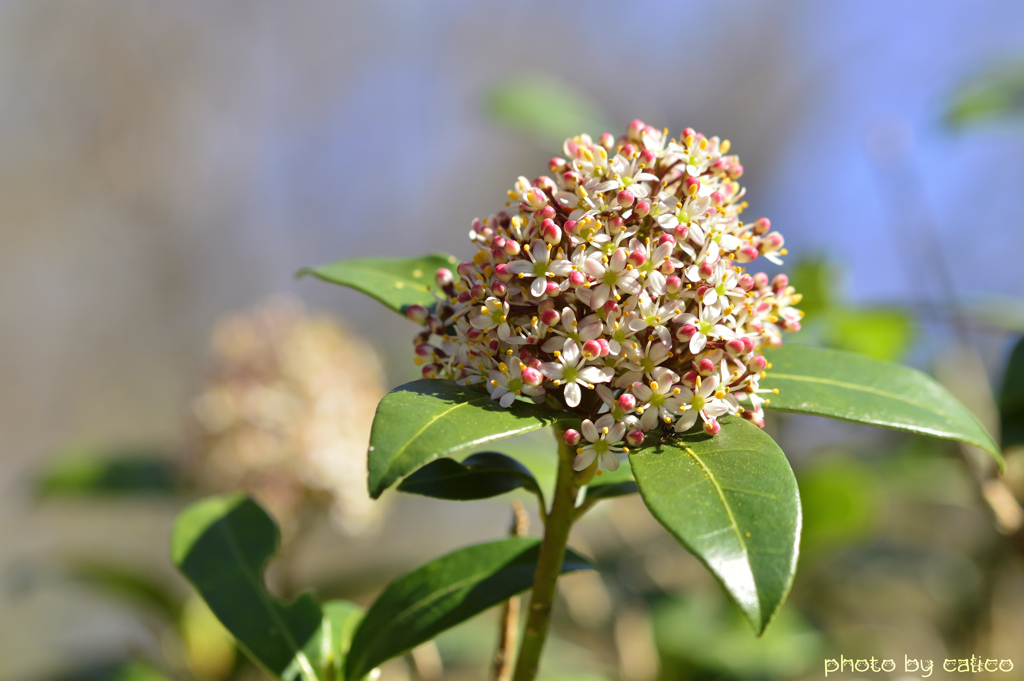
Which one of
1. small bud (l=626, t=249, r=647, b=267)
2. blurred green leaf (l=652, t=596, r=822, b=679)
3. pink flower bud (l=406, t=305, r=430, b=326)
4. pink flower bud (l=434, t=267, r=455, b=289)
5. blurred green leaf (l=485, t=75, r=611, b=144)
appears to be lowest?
blurred green leaf (l=652, t=596, r=822, b=679)

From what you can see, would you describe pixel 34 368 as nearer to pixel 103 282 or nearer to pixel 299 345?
pixel 103 282

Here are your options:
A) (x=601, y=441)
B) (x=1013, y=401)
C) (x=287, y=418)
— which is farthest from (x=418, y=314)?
(x=287, y=418)

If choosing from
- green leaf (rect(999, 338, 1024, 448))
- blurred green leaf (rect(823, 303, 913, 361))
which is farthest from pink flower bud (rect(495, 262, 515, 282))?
blurred green leaf (rect(823, 303, 913, 361))

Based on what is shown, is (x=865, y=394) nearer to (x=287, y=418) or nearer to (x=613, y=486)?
A: (x=613, y=486)

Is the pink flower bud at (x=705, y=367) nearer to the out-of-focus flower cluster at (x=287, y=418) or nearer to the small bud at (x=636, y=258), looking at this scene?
the small bud at (x=636, y=258)

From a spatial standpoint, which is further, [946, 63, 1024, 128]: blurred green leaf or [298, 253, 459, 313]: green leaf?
[946, 63, 1024, 128]: blurred green leaf

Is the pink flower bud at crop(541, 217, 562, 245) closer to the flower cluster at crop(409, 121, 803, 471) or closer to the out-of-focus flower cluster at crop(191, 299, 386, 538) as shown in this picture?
the flower cluster at crop(409, 121, 803, 471)
